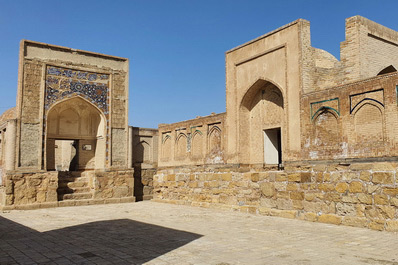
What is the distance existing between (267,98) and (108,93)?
703 cm

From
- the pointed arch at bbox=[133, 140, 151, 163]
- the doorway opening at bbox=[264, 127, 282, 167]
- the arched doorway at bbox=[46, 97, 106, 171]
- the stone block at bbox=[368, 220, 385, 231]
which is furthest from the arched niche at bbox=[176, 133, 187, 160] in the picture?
the stone block at bbox=[368, 220, 385, 231]

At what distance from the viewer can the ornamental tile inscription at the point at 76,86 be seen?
14.9m

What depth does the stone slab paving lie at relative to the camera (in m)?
5.12

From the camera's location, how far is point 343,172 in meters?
8.34

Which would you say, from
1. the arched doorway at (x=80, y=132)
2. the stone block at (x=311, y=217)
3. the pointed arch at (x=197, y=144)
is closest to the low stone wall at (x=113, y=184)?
the arched doorway at (x=80, y=132)

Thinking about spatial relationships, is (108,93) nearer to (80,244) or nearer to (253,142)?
(253,142)

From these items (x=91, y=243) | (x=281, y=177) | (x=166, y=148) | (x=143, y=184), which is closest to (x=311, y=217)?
(x=281, y=177)

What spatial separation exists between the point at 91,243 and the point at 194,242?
1.76m

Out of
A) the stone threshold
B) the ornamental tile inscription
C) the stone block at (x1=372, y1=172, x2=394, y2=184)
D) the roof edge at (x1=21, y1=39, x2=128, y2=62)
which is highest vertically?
the roof edge at (x1=21, y1=39, x2=128, y2=62)

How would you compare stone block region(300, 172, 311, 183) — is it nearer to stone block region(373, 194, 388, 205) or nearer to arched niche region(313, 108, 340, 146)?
stone block region(373, 194, 388, 205)

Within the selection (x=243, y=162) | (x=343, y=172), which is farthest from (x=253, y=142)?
(x=343, y=172)

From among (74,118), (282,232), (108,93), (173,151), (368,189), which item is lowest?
(282,232)

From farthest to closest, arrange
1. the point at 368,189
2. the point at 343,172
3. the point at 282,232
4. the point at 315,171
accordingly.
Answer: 1. the point at 315,171
2. the point at 343,172
3. the point at 368,189
4. the point at 282,232

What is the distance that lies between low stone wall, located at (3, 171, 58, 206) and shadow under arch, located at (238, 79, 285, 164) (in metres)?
7.29
